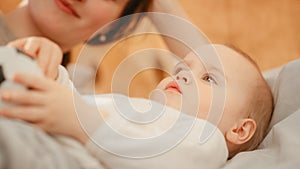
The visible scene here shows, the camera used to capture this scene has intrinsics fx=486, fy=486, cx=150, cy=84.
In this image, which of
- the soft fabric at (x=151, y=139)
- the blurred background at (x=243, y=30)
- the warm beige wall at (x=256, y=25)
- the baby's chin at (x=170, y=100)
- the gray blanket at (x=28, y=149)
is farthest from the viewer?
the warm beige wall at (x=256, y=25)

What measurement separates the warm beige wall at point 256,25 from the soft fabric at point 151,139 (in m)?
1.01

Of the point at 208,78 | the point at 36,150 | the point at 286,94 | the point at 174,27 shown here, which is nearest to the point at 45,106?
the point at 36,150

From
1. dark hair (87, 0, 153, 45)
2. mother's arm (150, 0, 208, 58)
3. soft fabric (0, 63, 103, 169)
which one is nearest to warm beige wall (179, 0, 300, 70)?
mother's arm (150, 0, 208, 58)

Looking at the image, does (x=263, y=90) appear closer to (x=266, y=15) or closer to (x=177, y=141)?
(x=177, y=141)

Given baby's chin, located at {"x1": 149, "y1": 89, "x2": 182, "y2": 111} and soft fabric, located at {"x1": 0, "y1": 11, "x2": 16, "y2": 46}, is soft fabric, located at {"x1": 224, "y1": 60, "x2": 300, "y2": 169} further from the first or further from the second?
soft fabric, located at {"x1": 0, "y1": 11, "x2": 16, "y2": 46}

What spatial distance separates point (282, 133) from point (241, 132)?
0.25ft

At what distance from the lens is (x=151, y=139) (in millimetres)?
692

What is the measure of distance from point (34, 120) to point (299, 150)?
0.39 metres

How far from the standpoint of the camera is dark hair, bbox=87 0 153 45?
1161 mm

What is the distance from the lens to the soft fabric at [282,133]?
2.38 feet

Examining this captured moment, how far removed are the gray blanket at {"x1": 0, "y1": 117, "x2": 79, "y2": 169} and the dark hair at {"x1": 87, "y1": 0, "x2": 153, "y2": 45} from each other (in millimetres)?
584

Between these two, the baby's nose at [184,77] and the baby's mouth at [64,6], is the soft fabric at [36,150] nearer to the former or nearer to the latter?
the baby's nose at [184,77]

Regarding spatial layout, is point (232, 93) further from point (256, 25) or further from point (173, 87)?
point (256, 25)

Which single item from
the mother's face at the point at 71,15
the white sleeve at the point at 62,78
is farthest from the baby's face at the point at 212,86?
the mother's face at the point at 71,15
